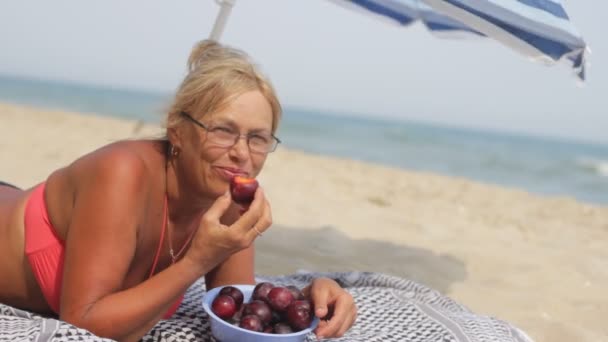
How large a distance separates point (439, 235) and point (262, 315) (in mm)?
4455

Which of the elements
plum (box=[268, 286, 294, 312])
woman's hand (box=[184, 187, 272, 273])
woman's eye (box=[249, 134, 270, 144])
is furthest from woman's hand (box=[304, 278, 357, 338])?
woman's eye (box=[249, 134, 270, 144])

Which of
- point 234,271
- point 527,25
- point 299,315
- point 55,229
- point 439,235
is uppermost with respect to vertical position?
point 527,25

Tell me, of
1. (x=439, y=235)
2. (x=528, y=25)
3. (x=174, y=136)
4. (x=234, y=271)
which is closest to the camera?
(x=174, y=136)

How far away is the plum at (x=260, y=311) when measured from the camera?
7.57 feet

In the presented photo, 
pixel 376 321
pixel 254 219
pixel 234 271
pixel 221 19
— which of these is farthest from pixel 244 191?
pixel 221 19

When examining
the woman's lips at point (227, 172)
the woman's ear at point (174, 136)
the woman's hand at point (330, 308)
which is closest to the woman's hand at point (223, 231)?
the woman's lips at point (227, 172)

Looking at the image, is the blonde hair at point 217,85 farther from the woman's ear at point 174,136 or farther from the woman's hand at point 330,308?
the woman's hand at point 330,308

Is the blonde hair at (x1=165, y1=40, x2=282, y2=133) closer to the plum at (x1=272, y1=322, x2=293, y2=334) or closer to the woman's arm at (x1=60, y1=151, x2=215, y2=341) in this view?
the woman's arm at (x1=60, y1=151, x2=215, y2=341)

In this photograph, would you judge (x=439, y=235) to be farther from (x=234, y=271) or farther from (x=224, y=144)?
(x=224, y=144)

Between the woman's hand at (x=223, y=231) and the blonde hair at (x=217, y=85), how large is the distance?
1.22 feet

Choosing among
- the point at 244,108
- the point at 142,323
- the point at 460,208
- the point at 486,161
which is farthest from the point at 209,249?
the point at 486,161

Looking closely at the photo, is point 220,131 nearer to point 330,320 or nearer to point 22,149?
point 330,320

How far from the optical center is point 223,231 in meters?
2.00

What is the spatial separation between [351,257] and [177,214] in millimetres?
2955
